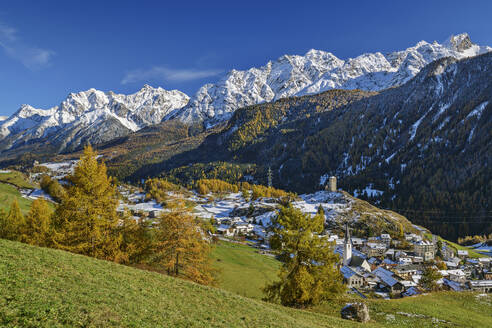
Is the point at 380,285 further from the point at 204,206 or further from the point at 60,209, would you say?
the point at 204,206

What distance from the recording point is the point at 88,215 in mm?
26109

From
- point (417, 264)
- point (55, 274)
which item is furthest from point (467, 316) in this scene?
point (417, 264)

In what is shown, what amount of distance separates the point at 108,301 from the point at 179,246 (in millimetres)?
13682

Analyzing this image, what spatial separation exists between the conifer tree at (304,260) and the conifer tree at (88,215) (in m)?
16.2

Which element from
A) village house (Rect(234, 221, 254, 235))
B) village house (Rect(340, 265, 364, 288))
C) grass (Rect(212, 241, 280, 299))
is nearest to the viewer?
grass (Rect(212, 241, 280, 299))

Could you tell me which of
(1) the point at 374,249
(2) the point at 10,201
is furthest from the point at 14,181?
(1) the point at 374,249

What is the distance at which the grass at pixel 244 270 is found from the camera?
166ft

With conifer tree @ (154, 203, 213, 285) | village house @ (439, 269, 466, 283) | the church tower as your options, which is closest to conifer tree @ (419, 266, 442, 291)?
village house @ (439, 269, 466, 283)

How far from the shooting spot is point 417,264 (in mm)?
90125

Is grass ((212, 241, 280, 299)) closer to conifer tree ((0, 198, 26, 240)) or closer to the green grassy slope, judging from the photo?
the green grassy slope

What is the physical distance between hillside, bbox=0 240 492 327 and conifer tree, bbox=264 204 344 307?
9.39ft

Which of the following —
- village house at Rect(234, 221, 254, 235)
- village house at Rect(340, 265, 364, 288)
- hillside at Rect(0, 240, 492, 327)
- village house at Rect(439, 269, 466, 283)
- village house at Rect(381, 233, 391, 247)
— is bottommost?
village house at Rect(340, 265, 364, 288)

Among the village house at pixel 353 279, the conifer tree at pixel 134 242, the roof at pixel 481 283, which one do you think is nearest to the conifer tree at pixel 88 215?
the conifer tree at pixel 134 242

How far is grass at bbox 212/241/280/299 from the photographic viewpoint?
5069 cm
